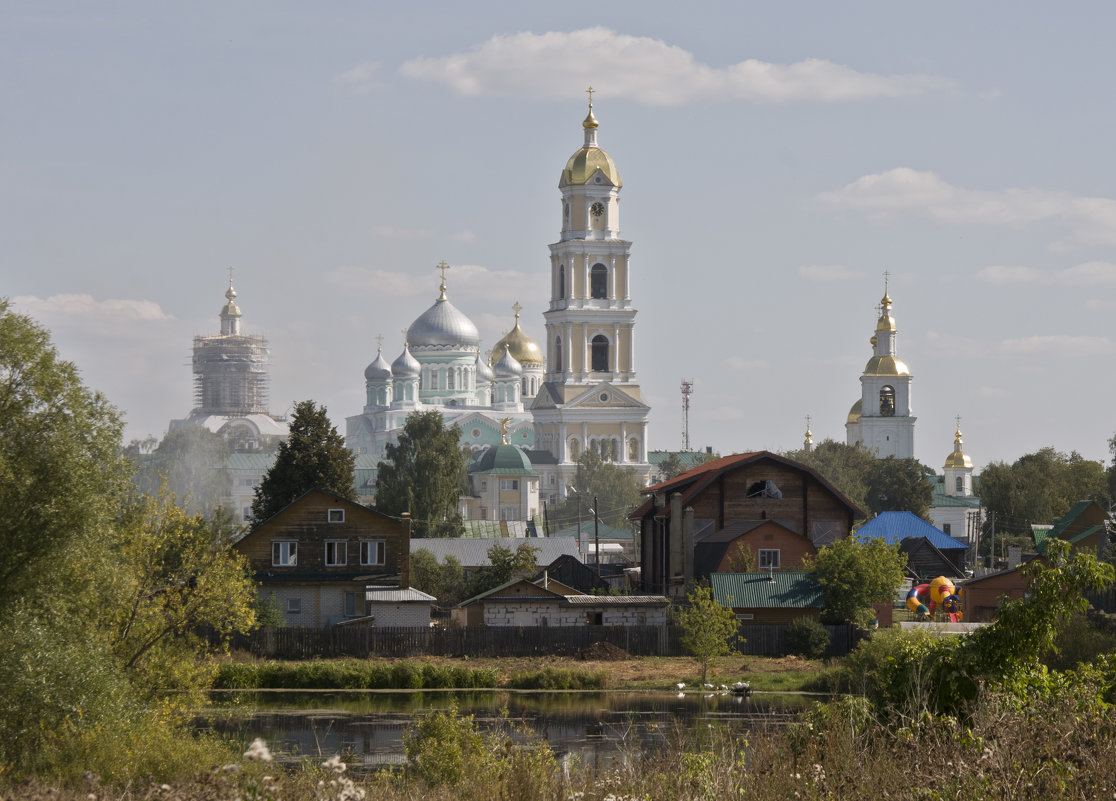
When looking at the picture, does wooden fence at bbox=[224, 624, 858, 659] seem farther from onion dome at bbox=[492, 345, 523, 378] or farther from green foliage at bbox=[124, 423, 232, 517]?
onion dome at bbox=[492, 345, 523, 378]

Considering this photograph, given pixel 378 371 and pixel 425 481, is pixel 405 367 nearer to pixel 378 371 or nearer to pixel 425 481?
pixel 378 371

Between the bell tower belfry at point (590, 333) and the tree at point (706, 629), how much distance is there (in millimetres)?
88972

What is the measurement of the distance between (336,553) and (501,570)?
6959 millimetres

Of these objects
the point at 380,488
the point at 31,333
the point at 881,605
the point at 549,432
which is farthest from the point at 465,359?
the point at 31,333

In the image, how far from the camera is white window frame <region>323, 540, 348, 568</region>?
4944cm

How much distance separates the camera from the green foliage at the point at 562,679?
39.9 meters

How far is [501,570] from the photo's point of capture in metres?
54.4

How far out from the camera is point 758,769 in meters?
14.7

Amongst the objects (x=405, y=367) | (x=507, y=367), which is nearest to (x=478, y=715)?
(x=405, y=367)

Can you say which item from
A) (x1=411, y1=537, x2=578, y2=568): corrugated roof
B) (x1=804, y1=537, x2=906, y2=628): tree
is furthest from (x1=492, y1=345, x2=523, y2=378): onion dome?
(x1=804, y1=537, x2=906, y2=628): tree

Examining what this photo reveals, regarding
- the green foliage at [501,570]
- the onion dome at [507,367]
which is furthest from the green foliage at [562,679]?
the onion dome at [507,367]

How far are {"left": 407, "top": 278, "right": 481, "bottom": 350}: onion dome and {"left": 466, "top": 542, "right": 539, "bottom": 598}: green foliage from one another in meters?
106

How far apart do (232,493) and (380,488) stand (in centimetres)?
6767

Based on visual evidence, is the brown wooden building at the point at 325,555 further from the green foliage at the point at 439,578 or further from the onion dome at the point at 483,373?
the onion dome at the point at 483,373
